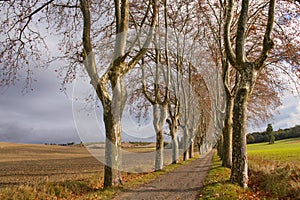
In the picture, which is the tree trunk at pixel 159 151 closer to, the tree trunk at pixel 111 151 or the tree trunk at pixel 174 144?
the tree trunk at pixel 174 144

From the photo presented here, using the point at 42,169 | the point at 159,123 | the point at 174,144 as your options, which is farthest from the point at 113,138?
the point at 42,169

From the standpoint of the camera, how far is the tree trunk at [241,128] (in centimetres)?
1074

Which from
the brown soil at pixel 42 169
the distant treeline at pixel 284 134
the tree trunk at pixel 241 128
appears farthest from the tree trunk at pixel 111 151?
the distant treeline at pixel 284 134

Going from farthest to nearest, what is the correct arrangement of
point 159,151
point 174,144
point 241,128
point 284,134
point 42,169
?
point 284,134, point 42,169, point 174,144, point 159,151, point 241,128

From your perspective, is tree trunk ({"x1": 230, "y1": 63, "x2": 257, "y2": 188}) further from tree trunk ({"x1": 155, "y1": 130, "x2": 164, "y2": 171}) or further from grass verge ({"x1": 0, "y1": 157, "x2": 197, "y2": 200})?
tree trunk ({"x1": 155, "y1": 130, "x2": 164, "y2": 171})

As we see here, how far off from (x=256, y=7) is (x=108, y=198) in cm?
1584

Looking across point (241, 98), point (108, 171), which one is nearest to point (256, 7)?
point (241, 98)

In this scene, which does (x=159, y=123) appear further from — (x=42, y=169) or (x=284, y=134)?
(x=284, y=134)

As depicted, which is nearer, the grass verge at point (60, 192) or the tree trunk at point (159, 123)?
the grass verge at point (60, 192)

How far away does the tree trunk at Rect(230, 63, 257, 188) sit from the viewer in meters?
10.7

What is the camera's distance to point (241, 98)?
35.9 ft

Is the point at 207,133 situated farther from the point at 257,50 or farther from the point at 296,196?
the point at 296,196

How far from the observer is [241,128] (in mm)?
10961

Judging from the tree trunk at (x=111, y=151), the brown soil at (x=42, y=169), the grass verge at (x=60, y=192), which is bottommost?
the brown soil at (x=42, y=169)
